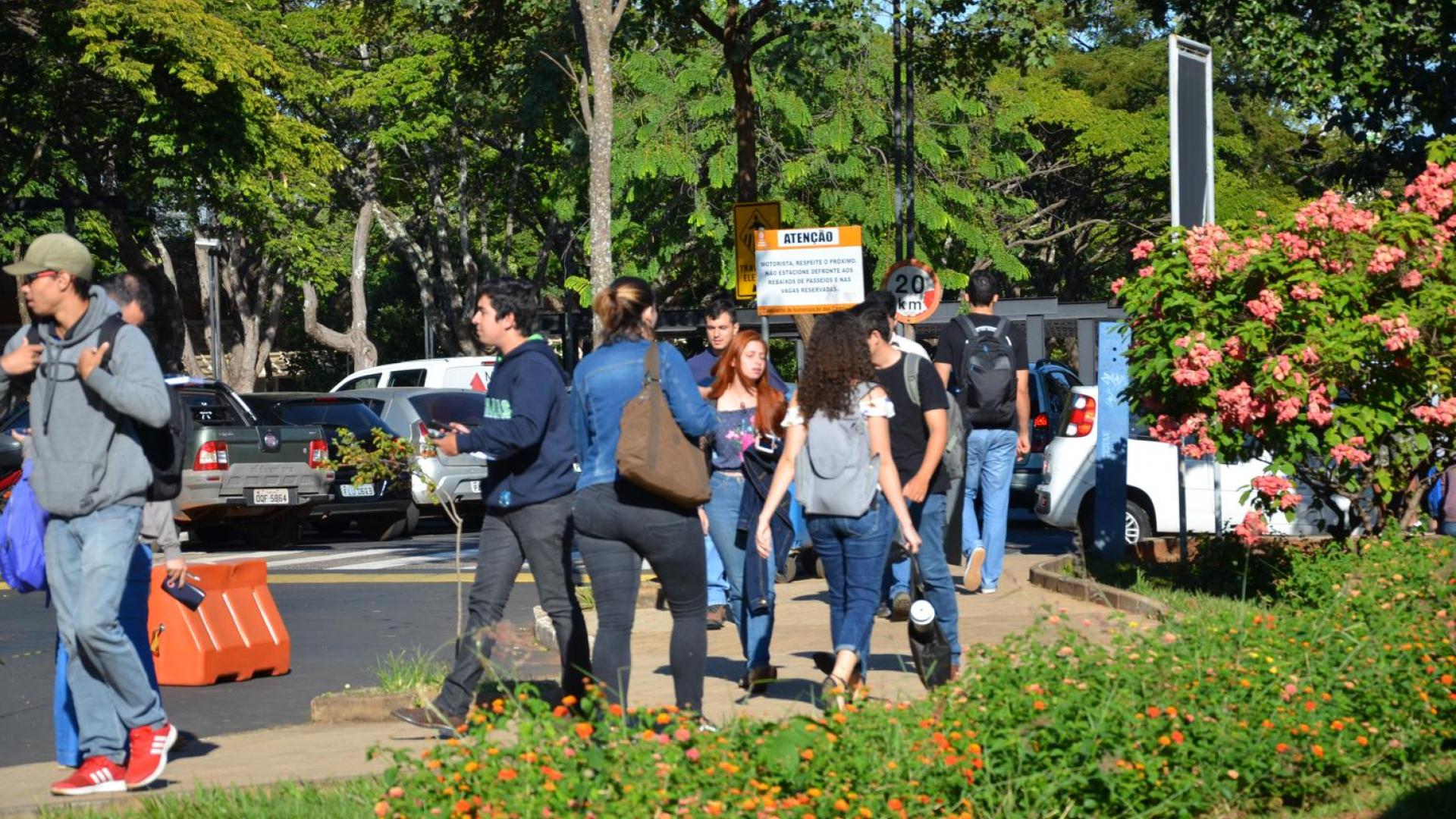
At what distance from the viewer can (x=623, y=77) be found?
3341 cm

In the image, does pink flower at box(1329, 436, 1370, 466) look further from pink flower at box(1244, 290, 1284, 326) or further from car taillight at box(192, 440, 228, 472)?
car taillight at box(192, 440, 228, 472)

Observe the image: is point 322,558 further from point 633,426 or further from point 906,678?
point 633,426

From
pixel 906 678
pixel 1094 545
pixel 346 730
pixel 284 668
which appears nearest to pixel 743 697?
pixel 906 678

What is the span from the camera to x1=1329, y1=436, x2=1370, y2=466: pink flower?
953cm

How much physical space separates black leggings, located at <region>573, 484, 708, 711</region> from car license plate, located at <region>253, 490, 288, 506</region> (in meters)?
12.8

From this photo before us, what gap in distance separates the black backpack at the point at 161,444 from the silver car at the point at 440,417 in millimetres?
14114

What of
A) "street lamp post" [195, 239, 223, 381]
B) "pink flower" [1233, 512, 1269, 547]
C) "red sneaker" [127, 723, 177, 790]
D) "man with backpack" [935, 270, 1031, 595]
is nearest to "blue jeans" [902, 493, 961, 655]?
"pink flower" [1233, 512, 1269, 547]

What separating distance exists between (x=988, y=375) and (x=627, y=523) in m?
5.16

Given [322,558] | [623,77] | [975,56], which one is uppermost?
[623,77]

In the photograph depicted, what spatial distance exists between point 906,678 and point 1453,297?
345 cm

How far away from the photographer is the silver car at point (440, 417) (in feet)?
69.1

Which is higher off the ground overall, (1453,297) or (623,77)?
(623,77)

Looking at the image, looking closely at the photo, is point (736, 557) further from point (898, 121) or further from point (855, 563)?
point (898, 121)

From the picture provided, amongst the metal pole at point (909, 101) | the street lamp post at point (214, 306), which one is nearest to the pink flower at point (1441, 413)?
the metal pole at point (909, 101)
